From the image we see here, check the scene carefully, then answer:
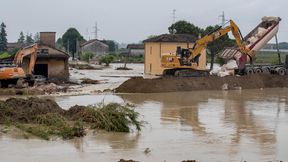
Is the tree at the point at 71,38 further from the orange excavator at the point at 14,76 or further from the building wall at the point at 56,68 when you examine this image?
the orange excavator at the point at 14,76

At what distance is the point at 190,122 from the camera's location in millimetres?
19422

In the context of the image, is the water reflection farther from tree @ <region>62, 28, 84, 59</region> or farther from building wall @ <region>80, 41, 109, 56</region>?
tree @ <region>62, 28, 84, 59</region>

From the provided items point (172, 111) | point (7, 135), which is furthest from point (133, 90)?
point (7, 135)

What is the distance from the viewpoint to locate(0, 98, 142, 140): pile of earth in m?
15.6

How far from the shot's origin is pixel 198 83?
3328 centimetres

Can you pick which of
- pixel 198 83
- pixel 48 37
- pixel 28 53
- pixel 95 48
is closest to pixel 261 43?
pixel 198 83

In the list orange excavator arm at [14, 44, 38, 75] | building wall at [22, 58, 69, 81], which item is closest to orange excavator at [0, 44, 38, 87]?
orange excavator arm at [14, 44, 38, 75]

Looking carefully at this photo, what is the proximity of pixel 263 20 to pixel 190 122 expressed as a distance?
2203 centimetres

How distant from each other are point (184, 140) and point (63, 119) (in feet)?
11.8

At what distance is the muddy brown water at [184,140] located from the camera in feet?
43.5

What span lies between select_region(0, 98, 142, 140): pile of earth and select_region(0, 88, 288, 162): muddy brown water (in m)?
0.39

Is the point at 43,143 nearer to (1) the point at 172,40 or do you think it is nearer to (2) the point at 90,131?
(2) the point at 90,131

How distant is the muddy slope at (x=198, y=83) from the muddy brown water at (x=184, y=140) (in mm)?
5684

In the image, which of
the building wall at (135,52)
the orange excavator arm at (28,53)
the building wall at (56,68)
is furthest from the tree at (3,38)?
the orange excavator arm at (28,53)
